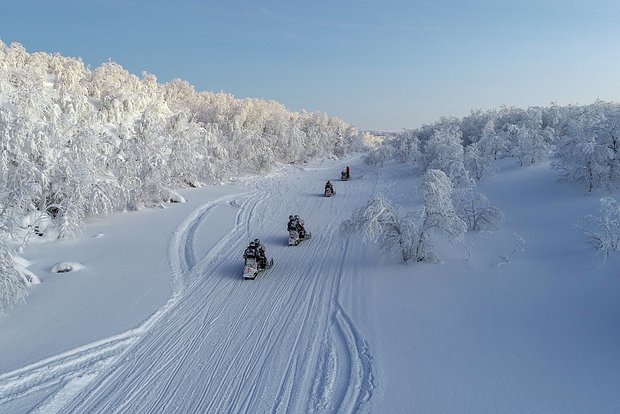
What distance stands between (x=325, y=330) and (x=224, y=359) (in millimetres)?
2413

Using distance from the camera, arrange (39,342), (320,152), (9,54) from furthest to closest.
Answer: (320,152)
(9,54)
(39,342)

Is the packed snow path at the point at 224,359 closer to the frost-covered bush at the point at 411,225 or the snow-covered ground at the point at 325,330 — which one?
the snow-covered ground at the point at 325,330

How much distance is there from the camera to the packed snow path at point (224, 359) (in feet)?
21.6

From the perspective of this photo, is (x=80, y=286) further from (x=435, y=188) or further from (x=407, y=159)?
(x=407, y=159)

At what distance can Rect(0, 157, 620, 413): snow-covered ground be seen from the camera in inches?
261

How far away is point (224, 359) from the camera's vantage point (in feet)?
25.8

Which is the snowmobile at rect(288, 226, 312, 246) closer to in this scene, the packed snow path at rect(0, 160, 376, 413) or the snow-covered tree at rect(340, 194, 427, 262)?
the packed snow path at rect(0, 160, 376, 413)

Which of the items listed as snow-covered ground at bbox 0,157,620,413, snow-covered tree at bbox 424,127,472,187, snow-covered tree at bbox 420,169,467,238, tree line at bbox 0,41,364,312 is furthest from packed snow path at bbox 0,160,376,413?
snow-covered tree at bbox 424,127,472,187

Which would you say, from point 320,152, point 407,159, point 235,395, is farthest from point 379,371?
point 320,152

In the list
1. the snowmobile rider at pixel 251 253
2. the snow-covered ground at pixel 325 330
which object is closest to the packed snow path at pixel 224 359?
the snow-covered ground at pixel 325 330

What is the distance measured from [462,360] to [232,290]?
682 cm

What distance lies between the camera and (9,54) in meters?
42.6

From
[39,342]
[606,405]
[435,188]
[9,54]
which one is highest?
[9,54]

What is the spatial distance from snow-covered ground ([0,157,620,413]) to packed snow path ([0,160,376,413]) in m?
0.04
